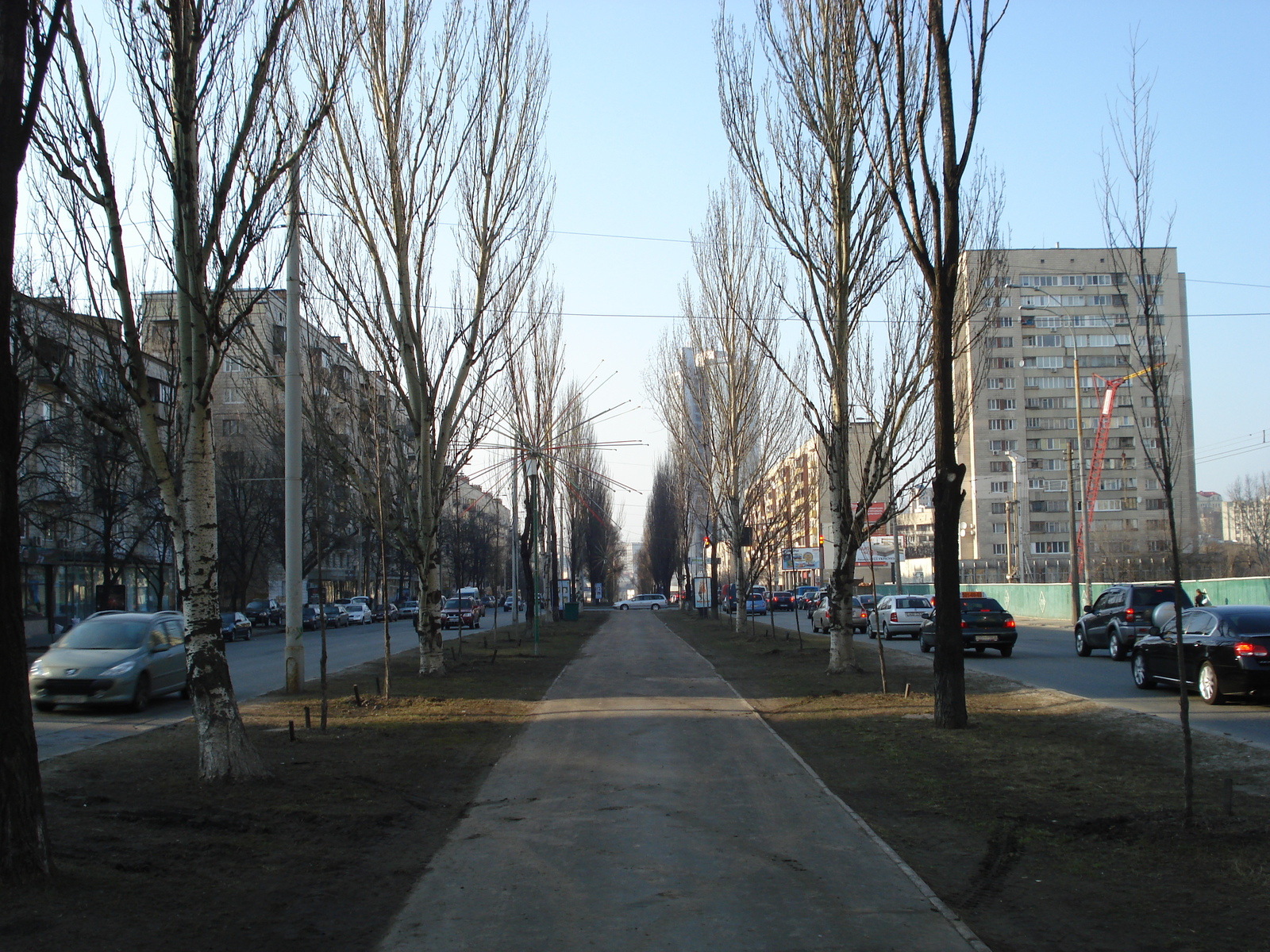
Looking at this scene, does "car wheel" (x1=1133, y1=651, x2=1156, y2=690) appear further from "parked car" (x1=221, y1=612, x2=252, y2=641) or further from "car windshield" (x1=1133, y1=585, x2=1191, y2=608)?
"parked car" (x1=221, y1=612, x2=252, y2=641)

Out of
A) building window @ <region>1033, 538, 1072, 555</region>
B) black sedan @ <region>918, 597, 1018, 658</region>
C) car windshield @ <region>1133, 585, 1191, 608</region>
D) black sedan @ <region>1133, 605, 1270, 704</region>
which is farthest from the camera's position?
building window @ <region>1033, 538, 1072, 555</region>

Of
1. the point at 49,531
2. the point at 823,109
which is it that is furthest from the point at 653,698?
the point at 49,531

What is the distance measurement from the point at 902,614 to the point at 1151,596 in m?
11.9

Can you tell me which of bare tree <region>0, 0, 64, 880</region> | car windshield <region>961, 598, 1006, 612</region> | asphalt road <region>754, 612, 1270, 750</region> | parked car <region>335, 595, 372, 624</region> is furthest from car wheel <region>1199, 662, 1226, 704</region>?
parked car <region>335, 595, 372, 624</region>

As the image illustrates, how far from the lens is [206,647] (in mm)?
8969

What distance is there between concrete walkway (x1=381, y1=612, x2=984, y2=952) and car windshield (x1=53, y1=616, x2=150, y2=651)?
857cm

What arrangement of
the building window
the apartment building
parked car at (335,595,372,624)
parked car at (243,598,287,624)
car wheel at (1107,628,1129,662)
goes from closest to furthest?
car wheel at (1107,628,1129,662)
parked car at (243,598,287,624)
parked car at (335,595,372,624)
the apartment building
the building window

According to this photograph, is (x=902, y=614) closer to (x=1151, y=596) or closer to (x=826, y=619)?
(x=826, y=619)

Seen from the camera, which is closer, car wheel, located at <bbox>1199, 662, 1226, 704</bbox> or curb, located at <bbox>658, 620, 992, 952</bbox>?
curb, located at <bbox>658, 620, 992, 952</bbox>

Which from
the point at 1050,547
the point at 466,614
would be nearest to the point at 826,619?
the point at 466,614

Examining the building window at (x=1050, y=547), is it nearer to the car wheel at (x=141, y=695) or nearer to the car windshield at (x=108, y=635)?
the car windshield at (x=108, y=635)

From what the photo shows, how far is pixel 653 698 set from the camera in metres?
16.3

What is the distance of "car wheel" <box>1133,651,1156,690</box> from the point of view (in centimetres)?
1675

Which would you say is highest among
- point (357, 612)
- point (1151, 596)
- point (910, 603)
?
point (1151, 596)
